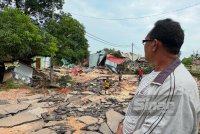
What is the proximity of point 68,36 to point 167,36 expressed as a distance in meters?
21.2

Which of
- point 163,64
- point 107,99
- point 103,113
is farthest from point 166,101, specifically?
point 107,99

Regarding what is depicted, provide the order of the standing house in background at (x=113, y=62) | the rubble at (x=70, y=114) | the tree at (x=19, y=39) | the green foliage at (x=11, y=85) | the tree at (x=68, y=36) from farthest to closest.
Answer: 1. the standing house in background at (x=113, y=62)
2. the tree at (x=68, y=36)
3. the green foliage at (x=11, y=85)
4. the tree at (x=19, y=39)
5. the rubble at (x=70, y=114)

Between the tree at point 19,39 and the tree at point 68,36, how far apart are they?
7.89 ft

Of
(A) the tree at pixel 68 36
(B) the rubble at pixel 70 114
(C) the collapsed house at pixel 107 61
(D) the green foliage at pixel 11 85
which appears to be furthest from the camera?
(C) the collapsed house at pixel 107 61

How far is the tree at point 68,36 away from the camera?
2222 cm

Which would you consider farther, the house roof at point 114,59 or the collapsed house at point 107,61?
the house roof at point 114,59

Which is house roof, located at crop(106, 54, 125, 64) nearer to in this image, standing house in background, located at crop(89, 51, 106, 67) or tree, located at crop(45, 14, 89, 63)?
standing house in background, located at crop(89, 51, 106, 67)

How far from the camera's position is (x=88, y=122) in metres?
9.76

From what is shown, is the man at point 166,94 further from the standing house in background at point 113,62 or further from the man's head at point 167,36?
the standing house in background at point 113,62

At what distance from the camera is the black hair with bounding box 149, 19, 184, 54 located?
2080 millimetres

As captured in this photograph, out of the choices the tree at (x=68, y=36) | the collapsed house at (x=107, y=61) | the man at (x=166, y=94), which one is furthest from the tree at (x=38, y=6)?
the man at (x=166, y=94)

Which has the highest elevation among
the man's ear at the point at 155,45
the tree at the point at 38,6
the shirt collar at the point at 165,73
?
the tree at the point at 38,6

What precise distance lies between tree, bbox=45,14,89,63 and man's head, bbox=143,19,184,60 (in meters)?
20.0

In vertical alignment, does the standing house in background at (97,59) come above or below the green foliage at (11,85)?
above
